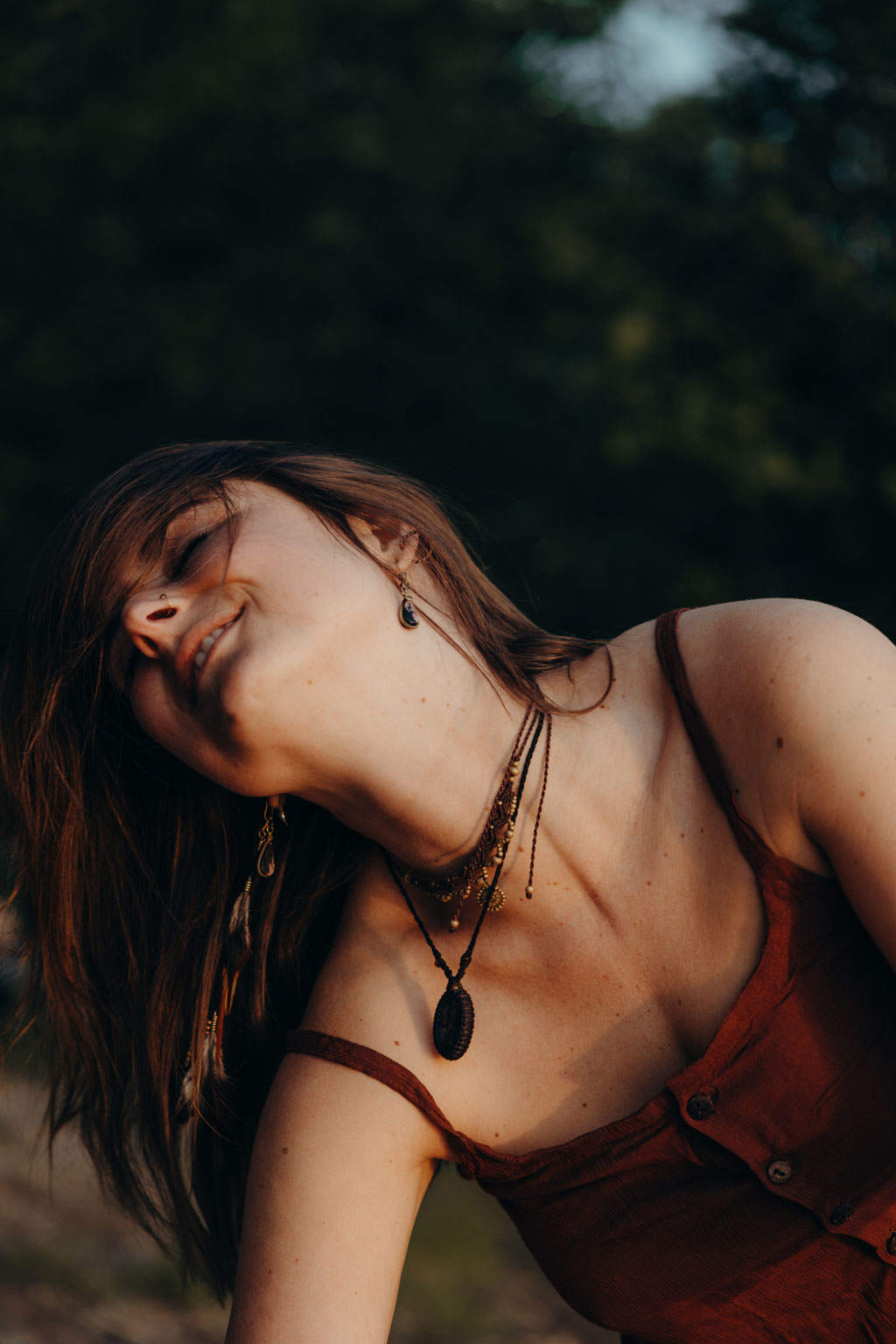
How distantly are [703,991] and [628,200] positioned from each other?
8706mm

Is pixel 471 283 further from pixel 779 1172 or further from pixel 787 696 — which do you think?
pixel 779 1172

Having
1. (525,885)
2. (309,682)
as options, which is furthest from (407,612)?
(525,885)

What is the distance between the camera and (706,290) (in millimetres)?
8445

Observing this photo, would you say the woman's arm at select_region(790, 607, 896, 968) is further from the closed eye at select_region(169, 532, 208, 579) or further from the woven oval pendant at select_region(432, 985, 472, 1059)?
the closed eye at select_region(169, 532, 208, 579)

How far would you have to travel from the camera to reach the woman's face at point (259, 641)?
5.50 feet

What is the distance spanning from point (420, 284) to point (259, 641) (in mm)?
9925

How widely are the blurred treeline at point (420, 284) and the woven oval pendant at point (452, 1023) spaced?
6641 mm

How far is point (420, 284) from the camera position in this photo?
1093 cm

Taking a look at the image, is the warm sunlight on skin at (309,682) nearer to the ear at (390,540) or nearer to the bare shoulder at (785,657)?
the ear at (390,540)

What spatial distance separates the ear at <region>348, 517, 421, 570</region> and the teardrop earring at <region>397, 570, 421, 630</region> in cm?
6

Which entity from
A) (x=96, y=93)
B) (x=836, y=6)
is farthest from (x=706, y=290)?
(x=96, y=93)

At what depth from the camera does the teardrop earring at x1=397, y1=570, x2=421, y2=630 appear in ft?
5.87

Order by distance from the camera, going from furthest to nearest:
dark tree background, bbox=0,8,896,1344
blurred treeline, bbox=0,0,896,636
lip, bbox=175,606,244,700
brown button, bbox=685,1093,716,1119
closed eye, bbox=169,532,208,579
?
blurred treeline, bbox=0,0,896,636
dark tree background, bbox=0,8,896,1344
closed eye, bbox=169,532,208,579
lip, bbox=175,606,244,700
brown button, bbox=685,1093,716,1119

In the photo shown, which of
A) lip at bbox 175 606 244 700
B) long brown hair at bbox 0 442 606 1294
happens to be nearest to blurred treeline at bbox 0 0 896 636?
long brown hair at bbox 0 442 606 1294
